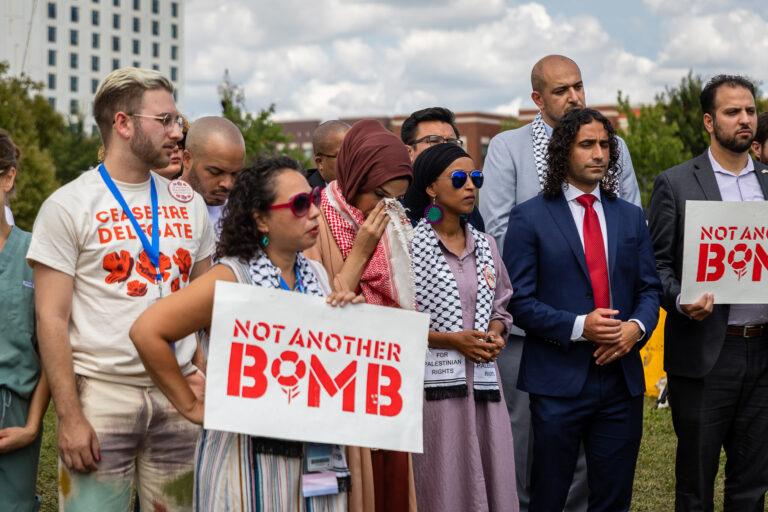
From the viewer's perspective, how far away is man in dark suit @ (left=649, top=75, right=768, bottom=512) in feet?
16.8

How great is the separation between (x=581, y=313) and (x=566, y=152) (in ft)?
2.84

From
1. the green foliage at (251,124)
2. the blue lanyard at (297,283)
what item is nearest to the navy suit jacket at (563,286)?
the blue lanyard at (297,283)

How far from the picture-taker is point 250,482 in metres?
3.31

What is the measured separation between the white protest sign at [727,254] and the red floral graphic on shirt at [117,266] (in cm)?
285

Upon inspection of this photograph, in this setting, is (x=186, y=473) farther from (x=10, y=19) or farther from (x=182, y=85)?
(x=182, y=85)

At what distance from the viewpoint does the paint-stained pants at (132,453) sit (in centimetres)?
344

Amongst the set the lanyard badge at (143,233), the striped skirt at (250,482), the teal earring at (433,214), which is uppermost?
the teal earring at (433,214)

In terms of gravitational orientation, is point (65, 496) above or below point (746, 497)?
above

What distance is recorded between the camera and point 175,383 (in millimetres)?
3311

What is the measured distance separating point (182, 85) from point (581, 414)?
129m

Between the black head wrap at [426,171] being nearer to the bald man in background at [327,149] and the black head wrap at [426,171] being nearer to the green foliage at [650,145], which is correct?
the bald man in background at [327,149]

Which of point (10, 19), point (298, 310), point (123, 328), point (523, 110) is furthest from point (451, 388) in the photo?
point (10, 19)

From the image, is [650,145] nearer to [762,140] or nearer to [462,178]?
[762,140]

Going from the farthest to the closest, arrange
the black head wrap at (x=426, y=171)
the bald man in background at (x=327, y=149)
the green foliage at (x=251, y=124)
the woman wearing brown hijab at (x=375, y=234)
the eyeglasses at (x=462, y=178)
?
the green foliage at (x=251, y=124)
the bald man in background at (x=327, y=149)
the black head wrap at (x=426, y=171)
the eyeglasses at (x=462, y=178)
the woman wearing brown hijab at (x=375, y=234)
